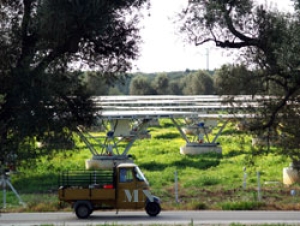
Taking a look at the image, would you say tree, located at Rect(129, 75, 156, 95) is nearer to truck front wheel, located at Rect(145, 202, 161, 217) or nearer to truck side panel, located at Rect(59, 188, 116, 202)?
truck side panel, located at Rect(59, 188, 116, 202)

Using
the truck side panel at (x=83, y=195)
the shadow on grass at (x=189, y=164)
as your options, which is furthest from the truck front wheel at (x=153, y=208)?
the shadow on grass at (x=189, y=164)

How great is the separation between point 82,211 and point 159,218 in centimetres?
236

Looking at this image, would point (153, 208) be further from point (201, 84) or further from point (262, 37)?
point (201, 84)

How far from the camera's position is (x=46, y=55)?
12.6m

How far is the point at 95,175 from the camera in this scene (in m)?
21.9

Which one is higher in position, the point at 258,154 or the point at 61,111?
the point at 61,111

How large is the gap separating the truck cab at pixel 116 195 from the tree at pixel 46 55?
784cm

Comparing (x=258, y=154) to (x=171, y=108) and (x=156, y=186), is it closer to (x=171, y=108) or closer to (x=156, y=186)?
(x=156, y=186)

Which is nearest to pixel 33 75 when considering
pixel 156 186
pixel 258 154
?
pixel 258 154

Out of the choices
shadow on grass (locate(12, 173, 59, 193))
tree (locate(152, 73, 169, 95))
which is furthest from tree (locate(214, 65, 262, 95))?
tree (locate(152, 73, 169, 95))

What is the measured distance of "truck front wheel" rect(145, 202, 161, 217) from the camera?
2095 cm

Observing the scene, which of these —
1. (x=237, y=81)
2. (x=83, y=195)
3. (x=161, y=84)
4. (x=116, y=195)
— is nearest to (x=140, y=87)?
(x=161, y=84)

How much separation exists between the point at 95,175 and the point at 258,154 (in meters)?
5.22

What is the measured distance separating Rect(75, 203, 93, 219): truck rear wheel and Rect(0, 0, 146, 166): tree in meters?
7.76
